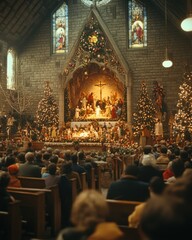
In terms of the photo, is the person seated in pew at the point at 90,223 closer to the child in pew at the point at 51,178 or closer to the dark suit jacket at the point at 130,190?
the dark suit jacket at the point at 130,190

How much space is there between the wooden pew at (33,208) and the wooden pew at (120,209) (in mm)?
1250

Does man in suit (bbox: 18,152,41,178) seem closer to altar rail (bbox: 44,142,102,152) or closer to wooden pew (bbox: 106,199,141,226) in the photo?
wooden pew (bbox: 106,199,141,226)

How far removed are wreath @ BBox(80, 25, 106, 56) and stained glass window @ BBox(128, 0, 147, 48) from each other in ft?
6.43

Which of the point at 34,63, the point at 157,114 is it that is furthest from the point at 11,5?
the point at 157,114

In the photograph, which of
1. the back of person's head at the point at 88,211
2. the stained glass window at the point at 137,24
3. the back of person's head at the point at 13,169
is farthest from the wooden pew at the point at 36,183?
the stained glass window at the point at 137,24

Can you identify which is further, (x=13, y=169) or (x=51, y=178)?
(x=51, y=178)

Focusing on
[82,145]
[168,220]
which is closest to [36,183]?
[168,220]

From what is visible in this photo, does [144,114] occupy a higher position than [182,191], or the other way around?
[144,114]

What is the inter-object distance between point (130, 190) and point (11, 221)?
1649 mm

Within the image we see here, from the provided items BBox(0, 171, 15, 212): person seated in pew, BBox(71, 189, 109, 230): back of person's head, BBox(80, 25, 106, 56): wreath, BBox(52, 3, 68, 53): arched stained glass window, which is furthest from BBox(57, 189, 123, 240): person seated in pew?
BBox(52, 3, 68, 53): arched stained glass window

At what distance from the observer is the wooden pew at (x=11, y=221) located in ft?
15.4

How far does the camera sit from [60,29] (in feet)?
78.8

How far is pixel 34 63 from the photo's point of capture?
24.2 m

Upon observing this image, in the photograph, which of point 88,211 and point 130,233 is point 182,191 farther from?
point 130,233
